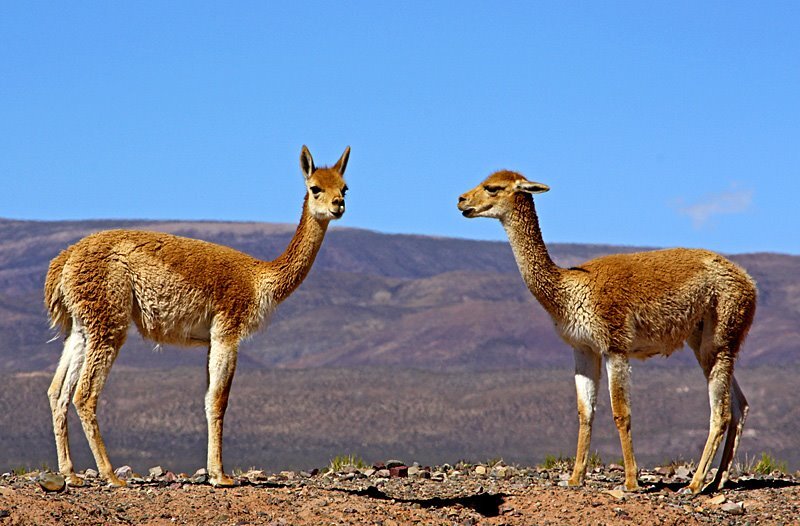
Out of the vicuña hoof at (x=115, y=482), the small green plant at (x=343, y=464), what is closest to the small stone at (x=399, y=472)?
the small green plant at (x=343, y=464)

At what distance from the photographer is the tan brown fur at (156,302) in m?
14.5

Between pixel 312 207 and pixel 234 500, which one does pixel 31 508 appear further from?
pixel 312 207

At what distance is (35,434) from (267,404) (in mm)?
9378

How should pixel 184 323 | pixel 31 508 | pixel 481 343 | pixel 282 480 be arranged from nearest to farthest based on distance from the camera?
pixel 31 508, pixel 184 323, pixel 282 480, pixel 481 343

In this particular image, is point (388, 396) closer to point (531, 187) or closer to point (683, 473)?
point (683, 473)

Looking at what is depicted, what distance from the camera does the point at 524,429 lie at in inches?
2111

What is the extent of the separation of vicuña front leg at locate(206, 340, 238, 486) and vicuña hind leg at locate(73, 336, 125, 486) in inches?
40.5

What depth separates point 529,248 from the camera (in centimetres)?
1530

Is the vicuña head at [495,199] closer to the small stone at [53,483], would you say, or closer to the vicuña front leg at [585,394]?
the vicuña front leg at [585,394]

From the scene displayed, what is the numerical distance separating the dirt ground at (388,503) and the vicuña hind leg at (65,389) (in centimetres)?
39

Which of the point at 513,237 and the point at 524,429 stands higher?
the point at 513,237

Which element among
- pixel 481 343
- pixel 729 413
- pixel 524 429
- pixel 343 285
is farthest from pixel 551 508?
pixel 343 285

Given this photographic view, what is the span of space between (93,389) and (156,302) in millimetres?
1173

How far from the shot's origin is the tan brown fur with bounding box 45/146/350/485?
1445 centimetres
